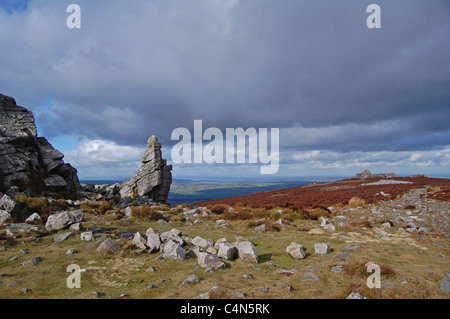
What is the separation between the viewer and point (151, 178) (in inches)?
1572

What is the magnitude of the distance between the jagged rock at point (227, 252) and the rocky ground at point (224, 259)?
50 mm

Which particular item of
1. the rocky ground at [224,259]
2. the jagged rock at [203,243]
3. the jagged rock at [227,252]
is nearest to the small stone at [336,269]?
the rocky ground at [224,259]

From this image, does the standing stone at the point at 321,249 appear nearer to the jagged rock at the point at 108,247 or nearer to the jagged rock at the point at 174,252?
the jagged rock at the point at 174,252

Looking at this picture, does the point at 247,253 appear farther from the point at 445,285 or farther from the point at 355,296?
the point at 445,285

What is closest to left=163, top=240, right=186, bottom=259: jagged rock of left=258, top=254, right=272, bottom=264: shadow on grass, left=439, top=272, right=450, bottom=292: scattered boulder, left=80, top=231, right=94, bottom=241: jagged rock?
left=258, top=254, right=272, bottom=264: shadow on grass

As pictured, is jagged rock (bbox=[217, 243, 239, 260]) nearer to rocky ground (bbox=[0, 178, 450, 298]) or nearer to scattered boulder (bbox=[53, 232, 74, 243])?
rocky ground (bbox=[0, 178, 450, 298])

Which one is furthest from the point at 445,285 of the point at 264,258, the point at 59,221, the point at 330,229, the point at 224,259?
the point at 59,221

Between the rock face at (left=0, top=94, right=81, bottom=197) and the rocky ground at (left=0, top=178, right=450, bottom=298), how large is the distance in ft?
27.1

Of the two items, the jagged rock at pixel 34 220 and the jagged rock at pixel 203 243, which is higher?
the jagged rock at pixel 34 220

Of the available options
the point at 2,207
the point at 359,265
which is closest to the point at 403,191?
the point at 359,265

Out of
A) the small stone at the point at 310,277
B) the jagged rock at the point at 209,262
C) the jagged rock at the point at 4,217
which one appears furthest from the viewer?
the jagged rock at the point at 4,217

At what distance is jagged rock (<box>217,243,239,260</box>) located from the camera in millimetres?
11996

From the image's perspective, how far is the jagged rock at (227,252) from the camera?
1200cm
